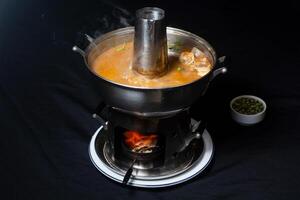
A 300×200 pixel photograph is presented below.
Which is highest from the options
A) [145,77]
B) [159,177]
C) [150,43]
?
[150,43]

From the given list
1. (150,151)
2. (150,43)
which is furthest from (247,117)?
(150,43)

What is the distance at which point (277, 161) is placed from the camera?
1413mm

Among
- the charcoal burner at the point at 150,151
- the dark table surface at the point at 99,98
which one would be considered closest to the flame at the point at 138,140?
the charcoal burner at the point at 150,151

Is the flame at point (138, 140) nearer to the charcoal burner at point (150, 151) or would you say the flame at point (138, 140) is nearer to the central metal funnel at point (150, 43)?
the charcoal burner at point (150, 151)

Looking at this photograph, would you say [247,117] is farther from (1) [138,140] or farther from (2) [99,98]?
(2) [99,98]

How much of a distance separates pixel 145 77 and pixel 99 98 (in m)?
0.48

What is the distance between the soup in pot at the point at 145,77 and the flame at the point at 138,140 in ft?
0.56

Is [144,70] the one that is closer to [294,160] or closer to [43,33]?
[294,160]

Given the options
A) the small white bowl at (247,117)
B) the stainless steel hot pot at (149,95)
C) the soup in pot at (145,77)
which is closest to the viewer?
the stainless steel hot pot at (149,95)

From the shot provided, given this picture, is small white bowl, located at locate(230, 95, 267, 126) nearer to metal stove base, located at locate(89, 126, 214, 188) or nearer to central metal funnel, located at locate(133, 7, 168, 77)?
metal stove base, located at locate(89, 126, 214, 188)

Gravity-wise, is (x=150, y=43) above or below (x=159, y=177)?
above

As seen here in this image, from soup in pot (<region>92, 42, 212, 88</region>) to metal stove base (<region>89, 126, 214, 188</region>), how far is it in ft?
0.92

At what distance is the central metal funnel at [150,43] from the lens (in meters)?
1.19

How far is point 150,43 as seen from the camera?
1.20m
